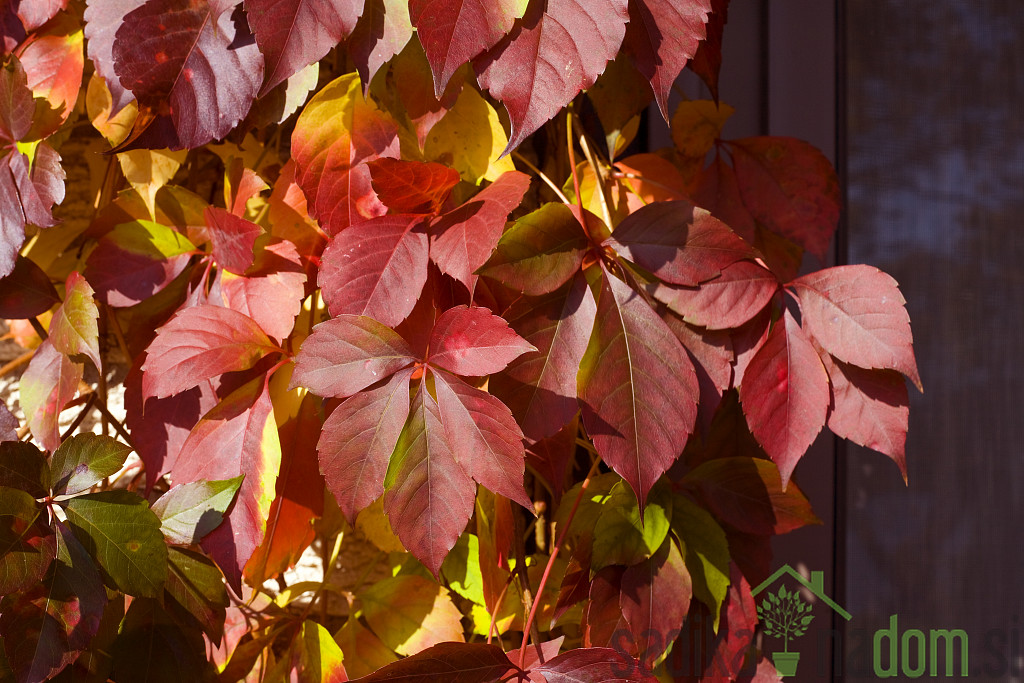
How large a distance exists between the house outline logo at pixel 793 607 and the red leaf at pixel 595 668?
268mm

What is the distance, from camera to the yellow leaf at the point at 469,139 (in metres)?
0.57

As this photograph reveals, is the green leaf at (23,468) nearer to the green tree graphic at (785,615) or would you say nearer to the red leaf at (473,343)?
the red leaf at (473,343)

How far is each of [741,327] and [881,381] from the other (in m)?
0.11

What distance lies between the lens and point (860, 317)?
20.9 inches

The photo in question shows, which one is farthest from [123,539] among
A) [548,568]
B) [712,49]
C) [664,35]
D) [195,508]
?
[712,49]

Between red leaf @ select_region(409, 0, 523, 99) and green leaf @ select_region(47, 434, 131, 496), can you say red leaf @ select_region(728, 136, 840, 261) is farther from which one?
green leaf @ select_region(47, 434, 131, 496)

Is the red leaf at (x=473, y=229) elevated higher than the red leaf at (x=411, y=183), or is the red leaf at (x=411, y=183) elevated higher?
the red leaf at (x=411, y=183)

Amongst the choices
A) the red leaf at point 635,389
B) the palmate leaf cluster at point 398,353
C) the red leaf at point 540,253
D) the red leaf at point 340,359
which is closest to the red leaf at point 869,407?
the palmate leaf cluster at point 398,353

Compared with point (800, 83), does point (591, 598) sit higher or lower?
lower

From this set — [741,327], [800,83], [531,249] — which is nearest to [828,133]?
[800,83]

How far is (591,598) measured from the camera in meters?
0.57

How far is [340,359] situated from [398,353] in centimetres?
4

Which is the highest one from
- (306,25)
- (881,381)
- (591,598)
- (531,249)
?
(306,25)

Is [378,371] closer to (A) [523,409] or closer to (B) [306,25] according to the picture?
(A) [523,409]
